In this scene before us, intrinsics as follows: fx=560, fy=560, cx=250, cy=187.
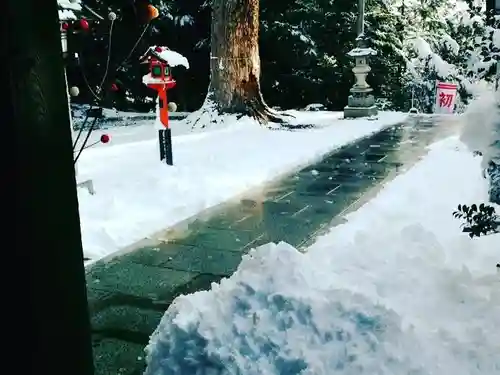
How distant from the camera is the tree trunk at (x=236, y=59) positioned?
11.2 metres

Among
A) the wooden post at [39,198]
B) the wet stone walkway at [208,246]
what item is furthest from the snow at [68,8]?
the wooden post at [39,198]

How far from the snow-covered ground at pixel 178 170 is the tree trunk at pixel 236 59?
760 mm

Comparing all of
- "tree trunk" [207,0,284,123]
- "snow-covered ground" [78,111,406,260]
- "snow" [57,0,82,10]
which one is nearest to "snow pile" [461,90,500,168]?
"snow-covered ground" [78,111,406,260]

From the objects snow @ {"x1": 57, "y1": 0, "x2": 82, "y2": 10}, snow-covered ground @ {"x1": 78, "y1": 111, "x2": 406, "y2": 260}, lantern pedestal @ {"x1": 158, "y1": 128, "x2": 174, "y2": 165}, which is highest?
snow @ {"x1": 57, "y1": 0, "x2": 82, "y2": 10}

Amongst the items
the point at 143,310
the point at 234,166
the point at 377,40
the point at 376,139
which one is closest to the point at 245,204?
the point at 234,166

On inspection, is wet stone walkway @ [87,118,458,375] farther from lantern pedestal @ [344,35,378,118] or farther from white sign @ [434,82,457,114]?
white sign @ [434,82,457,114]

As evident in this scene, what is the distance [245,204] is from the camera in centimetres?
543

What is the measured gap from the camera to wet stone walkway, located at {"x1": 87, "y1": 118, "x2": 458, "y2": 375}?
289 cm

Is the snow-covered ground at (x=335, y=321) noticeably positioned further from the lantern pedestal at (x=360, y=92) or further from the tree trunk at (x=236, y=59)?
the lantern pedestal at (x=360, y=92)

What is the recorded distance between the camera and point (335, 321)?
222cm

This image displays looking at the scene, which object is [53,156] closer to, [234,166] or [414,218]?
[414,218]

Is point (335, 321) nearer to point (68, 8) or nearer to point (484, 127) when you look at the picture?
point (484, 127)

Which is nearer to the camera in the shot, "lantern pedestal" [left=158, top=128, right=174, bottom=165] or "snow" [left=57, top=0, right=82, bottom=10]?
"snow" [left=57, top=0, right=82, bottom=10]

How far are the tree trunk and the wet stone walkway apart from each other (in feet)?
13.8
